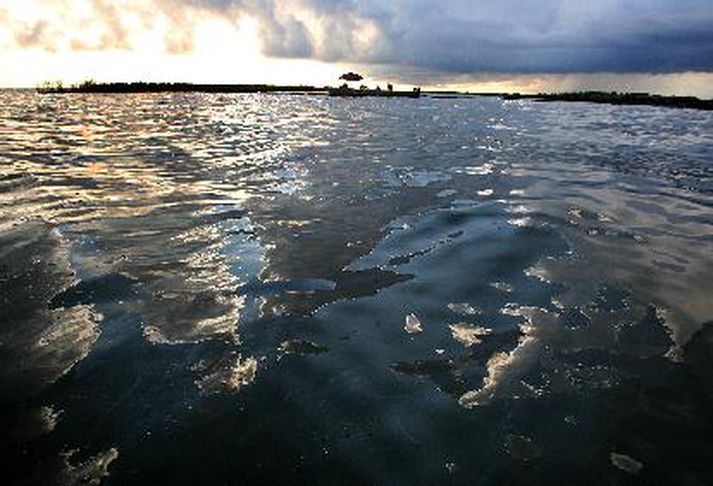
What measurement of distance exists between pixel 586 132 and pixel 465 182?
75.1ft

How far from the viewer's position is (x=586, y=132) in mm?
33219

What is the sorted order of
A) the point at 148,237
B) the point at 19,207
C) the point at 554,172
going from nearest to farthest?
the point at 148,237
the point at 19,207
the point at 554,172

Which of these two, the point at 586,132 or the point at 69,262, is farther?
the point at 586,132

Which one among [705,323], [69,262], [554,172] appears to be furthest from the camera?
[554,172]

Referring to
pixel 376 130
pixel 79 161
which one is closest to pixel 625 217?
pixel 79 161

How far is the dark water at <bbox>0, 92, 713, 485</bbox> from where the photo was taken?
11.5 feet

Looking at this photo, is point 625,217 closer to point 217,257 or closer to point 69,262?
point 217,257

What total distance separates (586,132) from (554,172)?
19320mm

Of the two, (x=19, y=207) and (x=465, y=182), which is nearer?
(x=19, y=207)

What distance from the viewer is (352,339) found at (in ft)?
16.9

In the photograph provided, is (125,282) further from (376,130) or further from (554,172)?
(376,130)

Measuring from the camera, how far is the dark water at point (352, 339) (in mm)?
3498

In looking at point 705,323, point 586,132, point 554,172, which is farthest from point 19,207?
point 586,132

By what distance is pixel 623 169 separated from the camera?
690 inches
